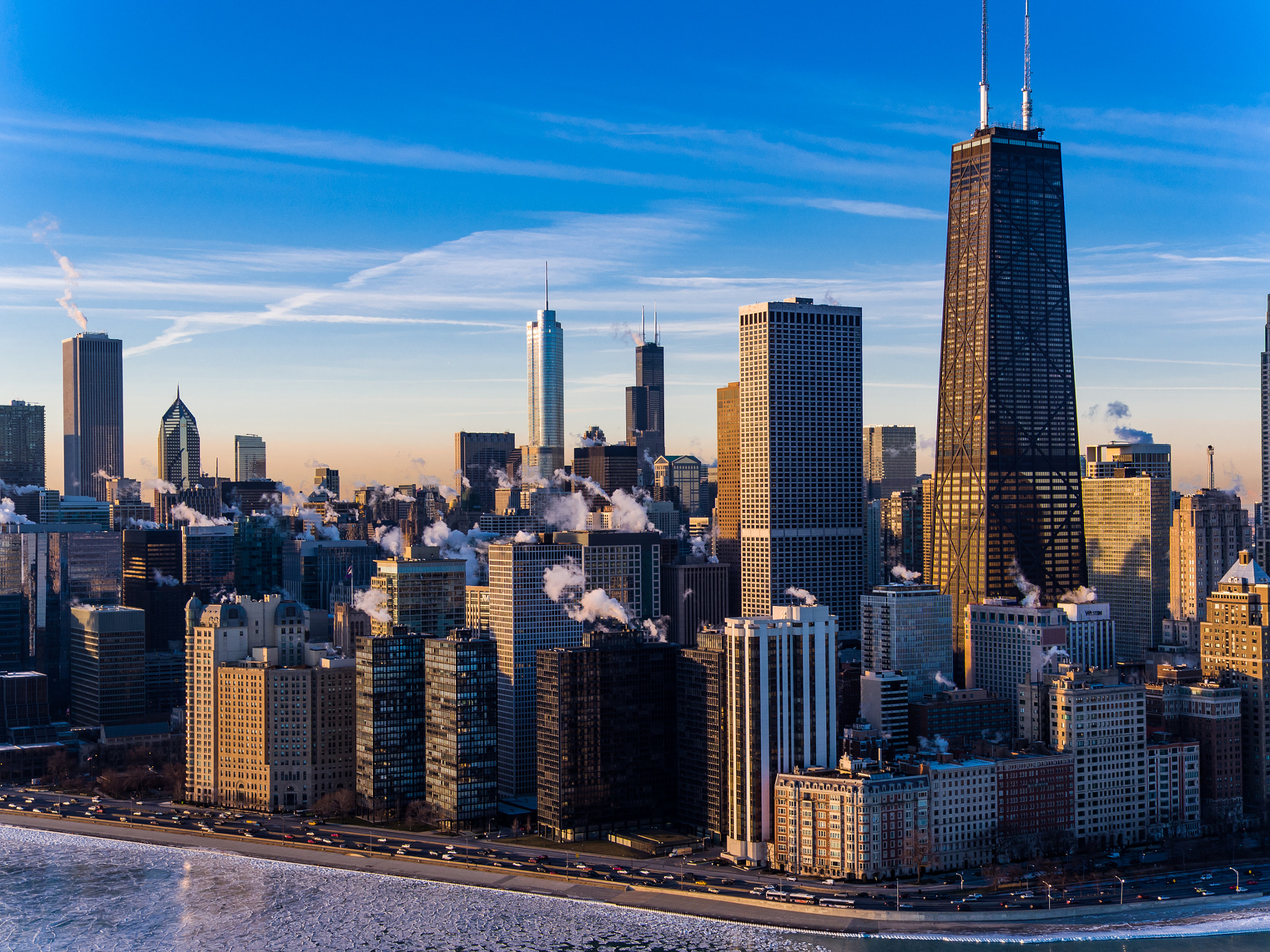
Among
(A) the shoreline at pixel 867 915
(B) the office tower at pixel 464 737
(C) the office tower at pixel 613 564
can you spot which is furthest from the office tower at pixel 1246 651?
(B) the office tower at pixel 464 737

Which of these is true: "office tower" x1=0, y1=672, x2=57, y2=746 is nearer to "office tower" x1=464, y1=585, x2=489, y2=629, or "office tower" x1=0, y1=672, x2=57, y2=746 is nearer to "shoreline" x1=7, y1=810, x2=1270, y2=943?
"office tower" x1=464, y1=585, x2=489, y2=629

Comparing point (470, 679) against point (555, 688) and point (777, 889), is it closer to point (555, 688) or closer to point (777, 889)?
point (555, 688)

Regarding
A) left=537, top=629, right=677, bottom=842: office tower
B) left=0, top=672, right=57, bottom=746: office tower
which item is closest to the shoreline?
left=537, top=629, right=677, bottom=842: office tower

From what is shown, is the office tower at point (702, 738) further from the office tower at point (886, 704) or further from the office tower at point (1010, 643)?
the office tower at point (1010, 643)

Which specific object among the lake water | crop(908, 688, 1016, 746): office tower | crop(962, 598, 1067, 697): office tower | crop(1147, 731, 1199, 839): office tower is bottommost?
the lake water

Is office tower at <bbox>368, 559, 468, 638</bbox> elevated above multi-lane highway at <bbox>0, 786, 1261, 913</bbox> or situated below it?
above

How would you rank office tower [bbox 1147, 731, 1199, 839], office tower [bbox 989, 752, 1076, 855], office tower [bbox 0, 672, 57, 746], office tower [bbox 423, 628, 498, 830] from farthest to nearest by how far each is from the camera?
office tower [bbox 0, 672, 57, 746] < office tower [bbox 423, 628, 498, 830] < office tower [bbox 1147, 731, 1199, 839] < office tower [bbox 989, 752, 1076, 855]
